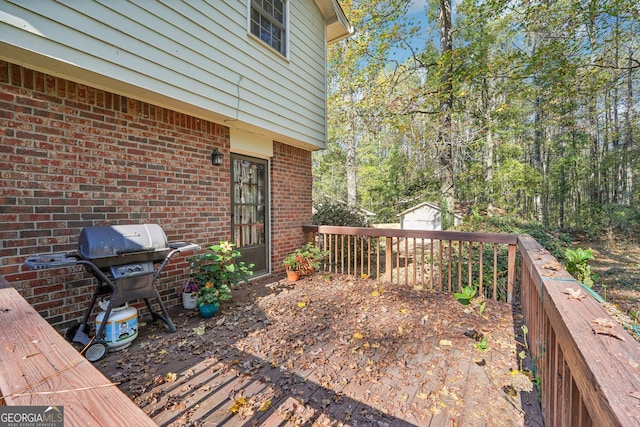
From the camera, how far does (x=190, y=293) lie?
10.7ft

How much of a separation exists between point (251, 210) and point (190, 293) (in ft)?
5.54

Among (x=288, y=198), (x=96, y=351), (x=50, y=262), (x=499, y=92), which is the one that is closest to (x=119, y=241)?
(x=50, y=262)

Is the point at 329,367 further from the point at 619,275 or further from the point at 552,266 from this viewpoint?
the point at 619,275

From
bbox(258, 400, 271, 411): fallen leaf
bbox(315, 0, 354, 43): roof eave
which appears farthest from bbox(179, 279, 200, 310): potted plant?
bbox(315, 0, 354, 43): roof eave

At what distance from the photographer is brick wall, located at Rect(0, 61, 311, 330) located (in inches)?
88.8

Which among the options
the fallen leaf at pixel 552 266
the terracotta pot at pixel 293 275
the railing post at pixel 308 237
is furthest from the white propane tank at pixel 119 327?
the railing post at pixel 308 237

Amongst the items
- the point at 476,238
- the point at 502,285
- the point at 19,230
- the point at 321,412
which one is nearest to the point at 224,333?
the point at 321,412

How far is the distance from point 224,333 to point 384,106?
6881mm

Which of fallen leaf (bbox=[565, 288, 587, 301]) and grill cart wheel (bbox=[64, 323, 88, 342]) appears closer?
fallen leaf (bbox=[565, 288, 587, 301])

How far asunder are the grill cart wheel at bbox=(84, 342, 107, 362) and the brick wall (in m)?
0.57

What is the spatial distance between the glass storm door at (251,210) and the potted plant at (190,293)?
111 cm

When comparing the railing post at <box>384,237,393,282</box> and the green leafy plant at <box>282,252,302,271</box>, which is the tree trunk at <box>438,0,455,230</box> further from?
the green leafy plant at <box>282,252,302,271</box>

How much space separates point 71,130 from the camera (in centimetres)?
254

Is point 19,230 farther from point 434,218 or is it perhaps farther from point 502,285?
point 434,218
